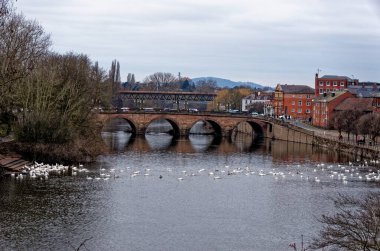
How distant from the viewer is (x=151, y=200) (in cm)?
4912

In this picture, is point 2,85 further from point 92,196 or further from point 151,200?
point 151,200

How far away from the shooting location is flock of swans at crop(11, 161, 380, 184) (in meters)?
59.9

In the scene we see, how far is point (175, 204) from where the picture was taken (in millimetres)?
47875

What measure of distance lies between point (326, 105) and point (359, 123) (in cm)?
3141

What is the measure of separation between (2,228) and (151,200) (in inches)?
504

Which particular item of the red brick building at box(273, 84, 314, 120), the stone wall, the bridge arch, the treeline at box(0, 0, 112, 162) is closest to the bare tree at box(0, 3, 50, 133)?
the treeline at box(0, 0, 112, 162)

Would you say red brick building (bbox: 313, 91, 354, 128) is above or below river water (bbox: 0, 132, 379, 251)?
above

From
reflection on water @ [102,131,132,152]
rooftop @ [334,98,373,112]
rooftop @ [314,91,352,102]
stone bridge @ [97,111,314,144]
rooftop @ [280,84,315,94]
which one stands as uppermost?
rooftop @ [280,84,315,94]

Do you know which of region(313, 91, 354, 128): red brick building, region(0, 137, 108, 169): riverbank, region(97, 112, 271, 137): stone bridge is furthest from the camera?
region(97, 112, 271, 137): stone bridge

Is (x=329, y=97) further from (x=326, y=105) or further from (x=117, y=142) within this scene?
(x=117, y=142)

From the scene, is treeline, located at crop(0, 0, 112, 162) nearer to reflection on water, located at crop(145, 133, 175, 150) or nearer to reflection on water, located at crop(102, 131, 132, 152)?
reflection on water, located at crop(102, 131, 132, 152)

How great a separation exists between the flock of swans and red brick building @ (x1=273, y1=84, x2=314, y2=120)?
78.6 meters

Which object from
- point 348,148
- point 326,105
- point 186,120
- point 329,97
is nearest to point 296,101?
point 329,97

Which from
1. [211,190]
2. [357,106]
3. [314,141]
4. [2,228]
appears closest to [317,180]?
[211,190]
